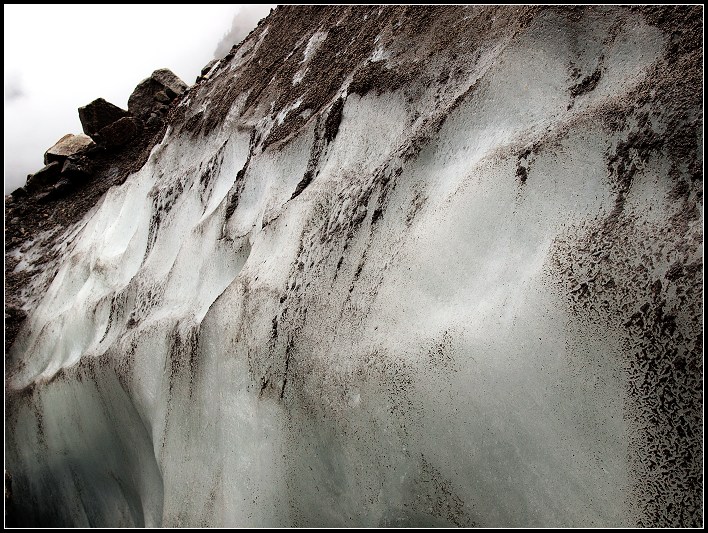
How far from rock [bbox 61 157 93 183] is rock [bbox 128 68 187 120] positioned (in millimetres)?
700

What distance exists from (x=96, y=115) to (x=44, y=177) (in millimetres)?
803

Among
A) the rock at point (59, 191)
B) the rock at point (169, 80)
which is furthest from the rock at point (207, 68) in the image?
the rock at point (59, 191)

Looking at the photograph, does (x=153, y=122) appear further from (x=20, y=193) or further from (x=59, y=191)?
(x=20, y=193)

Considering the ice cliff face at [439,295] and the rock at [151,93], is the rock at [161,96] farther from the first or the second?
the ice cliff face at [439,295]

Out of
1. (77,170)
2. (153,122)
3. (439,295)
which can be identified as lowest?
(439,295)

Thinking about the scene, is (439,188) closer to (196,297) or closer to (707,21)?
(707,21)

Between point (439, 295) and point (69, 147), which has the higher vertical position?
point (69, 147)

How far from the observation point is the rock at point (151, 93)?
564cm

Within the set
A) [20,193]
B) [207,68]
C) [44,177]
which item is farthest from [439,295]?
[20,193]

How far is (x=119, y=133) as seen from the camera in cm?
550

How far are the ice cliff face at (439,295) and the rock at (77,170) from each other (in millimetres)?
2671

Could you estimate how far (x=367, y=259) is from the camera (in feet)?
6.70

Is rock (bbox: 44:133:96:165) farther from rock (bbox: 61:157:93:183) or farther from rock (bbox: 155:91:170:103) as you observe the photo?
rock (bbox: 155:91:170:103)

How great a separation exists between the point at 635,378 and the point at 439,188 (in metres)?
0.90
